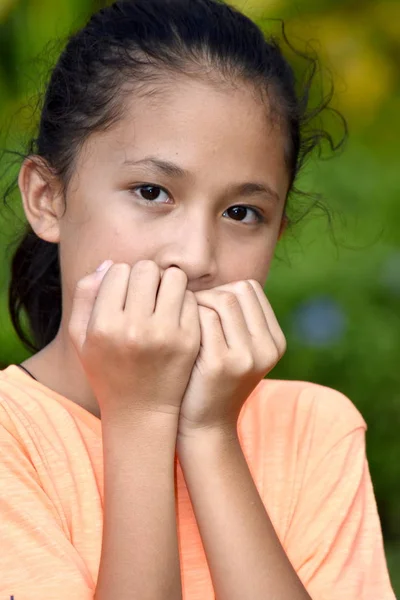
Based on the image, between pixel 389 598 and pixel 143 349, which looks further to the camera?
pixel 389 598

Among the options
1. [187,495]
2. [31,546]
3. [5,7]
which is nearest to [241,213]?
[187,495]

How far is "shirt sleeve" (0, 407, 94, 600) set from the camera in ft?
6.43

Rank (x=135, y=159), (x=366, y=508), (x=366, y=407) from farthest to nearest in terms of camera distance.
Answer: (x=366, y=407) → (x=366, y=508) → (x=135, y=159)

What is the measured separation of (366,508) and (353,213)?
2247 mm

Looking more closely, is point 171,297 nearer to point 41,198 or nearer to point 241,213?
point 241,213

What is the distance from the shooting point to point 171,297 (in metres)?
2.04

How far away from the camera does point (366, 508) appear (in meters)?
2.39

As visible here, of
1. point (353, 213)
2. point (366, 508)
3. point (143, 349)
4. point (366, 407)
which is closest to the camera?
point (143, 349)

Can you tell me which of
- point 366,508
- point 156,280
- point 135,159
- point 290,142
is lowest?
point 366,508

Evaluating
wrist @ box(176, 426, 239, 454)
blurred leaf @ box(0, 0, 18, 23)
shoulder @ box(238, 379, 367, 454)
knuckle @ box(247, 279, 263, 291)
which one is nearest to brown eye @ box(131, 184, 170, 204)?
knuckle @ box(247, 279, 263, 291)

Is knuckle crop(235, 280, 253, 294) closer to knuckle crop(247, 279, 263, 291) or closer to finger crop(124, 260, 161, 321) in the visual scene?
knuckle crop(247, 279, 263, 291)

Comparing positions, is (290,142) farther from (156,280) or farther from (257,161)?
(156,280)

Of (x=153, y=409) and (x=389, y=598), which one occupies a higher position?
(x=153, y=409)

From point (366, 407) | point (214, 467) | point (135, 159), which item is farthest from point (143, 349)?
point (366, 407)
